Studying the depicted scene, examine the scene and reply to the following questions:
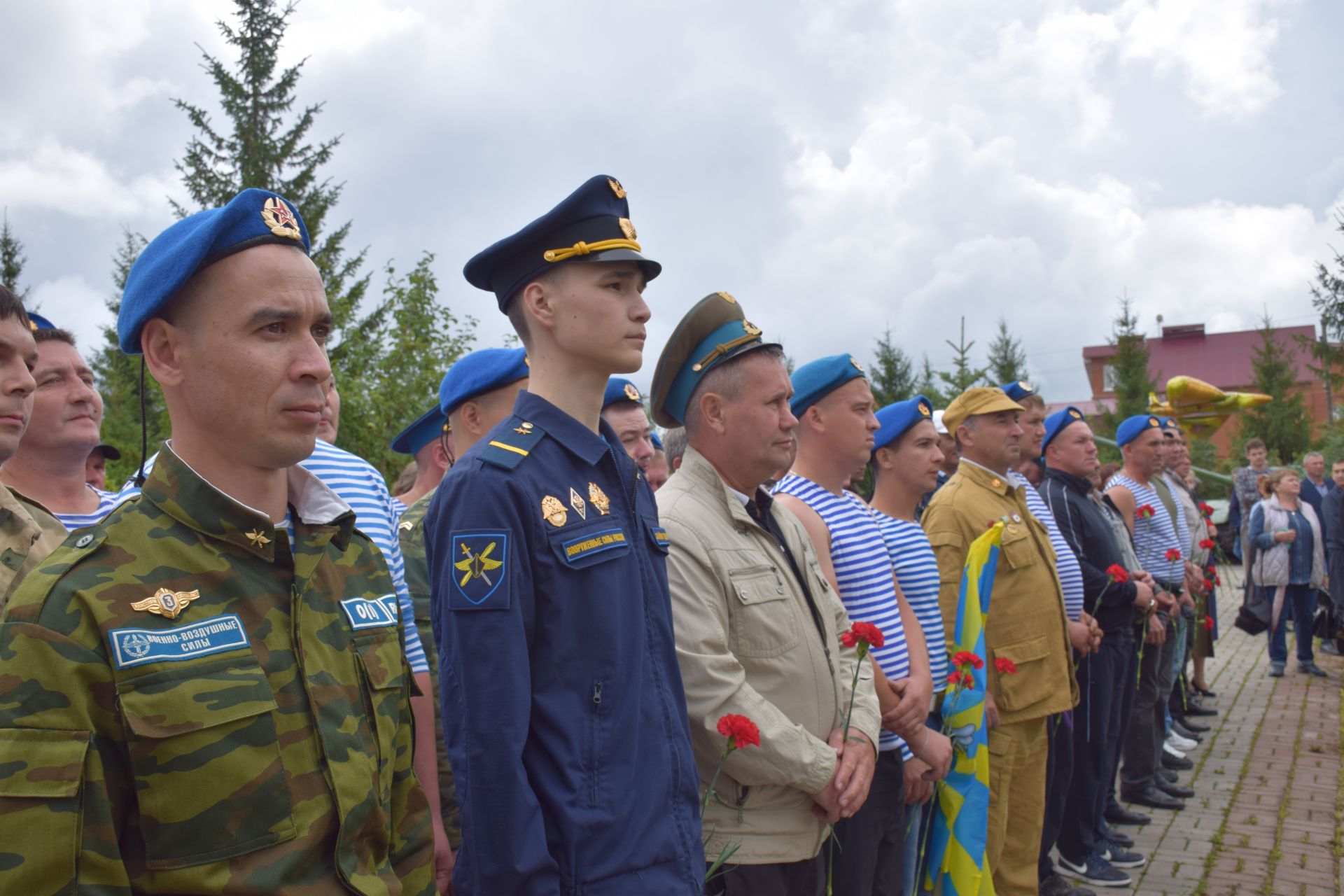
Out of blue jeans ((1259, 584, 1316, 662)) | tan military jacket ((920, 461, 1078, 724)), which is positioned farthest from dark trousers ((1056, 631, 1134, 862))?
blue jeans ((1259, 584, 1316, 662))

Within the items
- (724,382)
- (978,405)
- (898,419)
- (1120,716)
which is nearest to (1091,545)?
(1120,716)

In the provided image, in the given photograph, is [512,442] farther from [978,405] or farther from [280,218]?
[978,405]

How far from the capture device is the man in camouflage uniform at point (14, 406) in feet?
6.88

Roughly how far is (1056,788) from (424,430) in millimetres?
3803

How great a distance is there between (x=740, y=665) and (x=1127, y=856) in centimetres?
419

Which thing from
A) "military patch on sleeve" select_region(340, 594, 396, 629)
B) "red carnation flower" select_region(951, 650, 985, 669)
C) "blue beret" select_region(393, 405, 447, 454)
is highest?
"blue beret" select_region(393, 405, 447, 454)

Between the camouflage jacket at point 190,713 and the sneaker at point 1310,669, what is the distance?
39.7 ft

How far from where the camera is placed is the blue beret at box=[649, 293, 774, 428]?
3355 mm

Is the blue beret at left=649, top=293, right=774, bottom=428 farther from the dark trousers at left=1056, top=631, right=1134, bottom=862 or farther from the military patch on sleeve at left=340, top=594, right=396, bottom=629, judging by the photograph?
the dark trousers at left=1056, top=631, right=1134, bottom=862

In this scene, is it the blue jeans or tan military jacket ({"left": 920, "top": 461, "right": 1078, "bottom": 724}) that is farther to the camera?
the blue jeans

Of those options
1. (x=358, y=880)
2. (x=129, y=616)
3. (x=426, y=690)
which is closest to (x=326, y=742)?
(x=358, y=880)

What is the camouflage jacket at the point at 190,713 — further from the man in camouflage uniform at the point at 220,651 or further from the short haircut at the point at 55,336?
the short haircut at the point at 55,336

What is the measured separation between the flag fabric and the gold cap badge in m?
3.14

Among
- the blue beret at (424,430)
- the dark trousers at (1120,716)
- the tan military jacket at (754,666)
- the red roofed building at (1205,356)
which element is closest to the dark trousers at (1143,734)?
the dark trousers at (1120,716)
